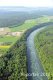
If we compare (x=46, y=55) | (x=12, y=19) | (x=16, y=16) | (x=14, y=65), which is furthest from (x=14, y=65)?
(x=16, y=16)

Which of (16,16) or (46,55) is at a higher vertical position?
(46,55)

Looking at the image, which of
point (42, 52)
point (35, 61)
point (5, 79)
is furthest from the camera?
point (42, 52)

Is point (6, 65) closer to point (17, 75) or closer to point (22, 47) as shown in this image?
point (17, 75)

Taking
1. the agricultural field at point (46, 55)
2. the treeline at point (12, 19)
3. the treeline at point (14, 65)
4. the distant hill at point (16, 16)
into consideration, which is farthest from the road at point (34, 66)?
the distant hill at point (16, 16)

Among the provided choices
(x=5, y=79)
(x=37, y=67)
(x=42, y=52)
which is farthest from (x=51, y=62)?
(x=5, y=79)

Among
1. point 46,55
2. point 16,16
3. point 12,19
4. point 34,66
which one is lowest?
point 16,16

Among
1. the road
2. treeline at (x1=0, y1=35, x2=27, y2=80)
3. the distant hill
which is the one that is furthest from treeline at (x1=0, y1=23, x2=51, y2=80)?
the distant hill

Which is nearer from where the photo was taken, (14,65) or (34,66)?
(14,65)

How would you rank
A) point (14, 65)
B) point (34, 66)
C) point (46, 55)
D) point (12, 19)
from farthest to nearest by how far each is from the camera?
point (12, 19)
point (46, 55)
point (34, 66)
point (14, 65)

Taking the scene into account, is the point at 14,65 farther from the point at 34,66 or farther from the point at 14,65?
the point at 34,66

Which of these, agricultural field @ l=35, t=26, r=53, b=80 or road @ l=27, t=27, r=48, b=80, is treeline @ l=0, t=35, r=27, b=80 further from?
agricultural field @ l=35, t=26, r=53, b=80

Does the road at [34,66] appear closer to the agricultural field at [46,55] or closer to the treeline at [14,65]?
the agricultural field at [46,55]
